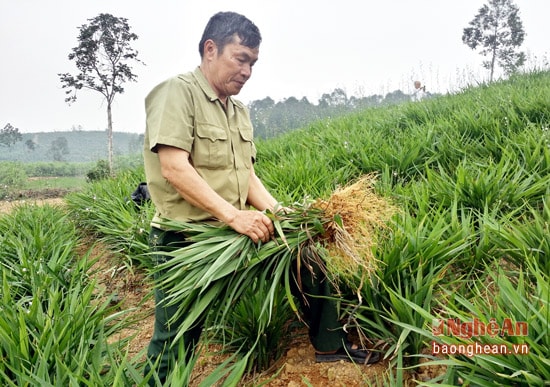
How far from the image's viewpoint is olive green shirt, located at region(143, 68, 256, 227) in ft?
4.93

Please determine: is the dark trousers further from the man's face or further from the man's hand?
the man's face

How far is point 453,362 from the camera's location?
1244 mm

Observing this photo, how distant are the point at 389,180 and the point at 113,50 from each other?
17.5 metres

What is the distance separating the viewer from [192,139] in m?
1.54

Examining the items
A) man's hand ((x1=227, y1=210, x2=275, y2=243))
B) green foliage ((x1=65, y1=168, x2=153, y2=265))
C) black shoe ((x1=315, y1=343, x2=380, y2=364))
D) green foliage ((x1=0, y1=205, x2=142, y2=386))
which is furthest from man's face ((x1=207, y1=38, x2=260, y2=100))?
green foliage ((x1=65, y1=168, x2=153, y2=265))

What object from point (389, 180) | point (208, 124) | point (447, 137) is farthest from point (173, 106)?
point (447, 137)

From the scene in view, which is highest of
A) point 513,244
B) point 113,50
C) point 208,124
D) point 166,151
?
point 113,50

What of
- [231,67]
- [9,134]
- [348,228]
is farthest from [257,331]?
[9,134]

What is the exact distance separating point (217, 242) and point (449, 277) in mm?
1307

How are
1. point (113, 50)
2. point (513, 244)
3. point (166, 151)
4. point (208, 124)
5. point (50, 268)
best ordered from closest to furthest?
point (166, 151)
point (208, 124)
point (513, 244)
point (50, 268)
point (113, 50)

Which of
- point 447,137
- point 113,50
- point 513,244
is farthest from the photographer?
point 113,50

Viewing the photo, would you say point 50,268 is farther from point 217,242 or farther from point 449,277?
point 449,277

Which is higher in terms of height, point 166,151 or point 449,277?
point 166,151

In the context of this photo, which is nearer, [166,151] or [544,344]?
[544,344]
